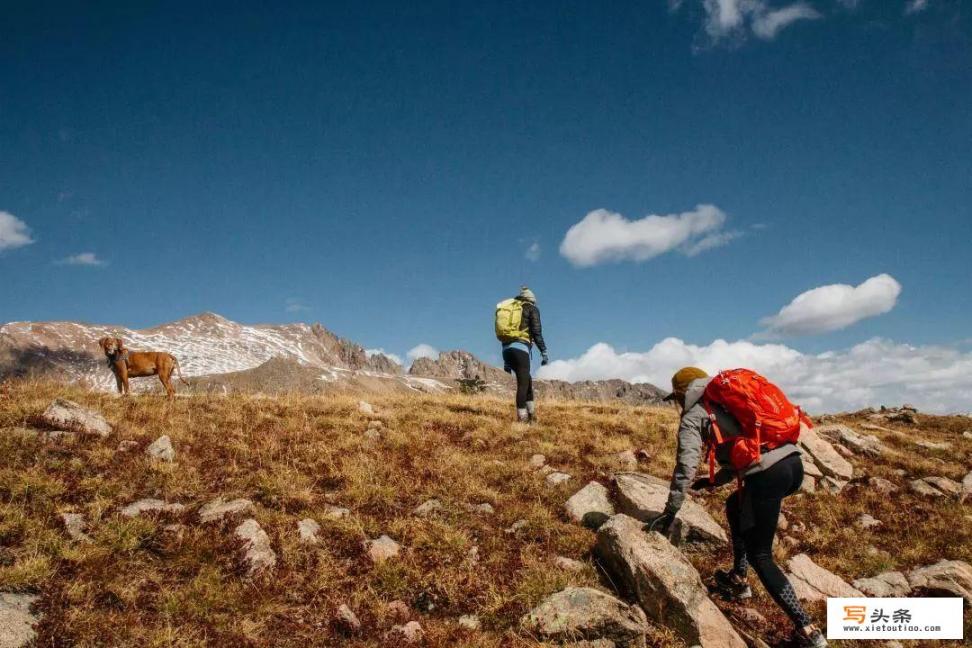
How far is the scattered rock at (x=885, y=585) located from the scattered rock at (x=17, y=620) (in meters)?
10.0

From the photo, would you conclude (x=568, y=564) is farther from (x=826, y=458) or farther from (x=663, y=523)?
(x=826, y=458)

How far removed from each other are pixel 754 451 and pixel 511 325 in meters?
7.46

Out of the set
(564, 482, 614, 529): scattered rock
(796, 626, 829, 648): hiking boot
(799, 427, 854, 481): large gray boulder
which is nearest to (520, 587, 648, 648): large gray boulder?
(796, 626, 829, 648): hiking boot

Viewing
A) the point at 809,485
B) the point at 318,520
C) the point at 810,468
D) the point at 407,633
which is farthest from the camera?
the point at 810,468

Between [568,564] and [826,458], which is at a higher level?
[826,458]

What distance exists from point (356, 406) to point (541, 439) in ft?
14.7

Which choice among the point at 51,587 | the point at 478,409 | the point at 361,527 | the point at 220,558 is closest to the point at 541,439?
the point at 478,409

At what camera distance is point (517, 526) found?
8.00m

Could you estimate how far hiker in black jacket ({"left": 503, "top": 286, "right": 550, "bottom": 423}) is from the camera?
1288cm

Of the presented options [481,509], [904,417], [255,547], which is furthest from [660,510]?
[904,417]

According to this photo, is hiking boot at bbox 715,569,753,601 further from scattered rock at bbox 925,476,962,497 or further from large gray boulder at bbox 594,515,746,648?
scattered rock at bbox 925,476,962,497

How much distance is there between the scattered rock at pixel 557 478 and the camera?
9523mm

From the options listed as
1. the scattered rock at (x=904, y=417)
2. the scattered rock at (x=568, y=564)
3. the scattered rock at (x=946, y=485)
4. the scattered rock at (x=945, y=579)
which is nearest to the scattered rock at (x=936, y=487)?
the scattered rock at (x=946, y=485)

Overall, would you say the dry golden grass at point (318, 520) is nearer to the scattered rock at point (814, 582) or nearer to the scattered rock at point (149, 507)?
the scattered rock at point (149, 507)
